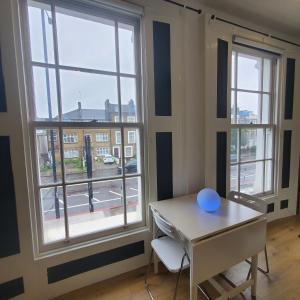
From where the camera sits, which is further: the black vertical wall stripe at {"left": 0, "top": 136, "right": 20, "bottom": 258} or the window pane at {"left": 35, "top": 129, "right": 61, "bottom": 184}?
the window pane at {"left": 35, "top": 129, "right": 61, "bottom": 184}

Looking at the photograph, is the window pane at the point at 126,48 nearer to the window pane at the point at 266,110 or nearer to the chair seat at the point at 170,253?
the chair seat at the point at 170,253

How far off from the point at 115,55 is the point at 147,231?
5.60 ft

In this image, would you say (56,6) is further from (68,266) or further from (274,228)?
(274,228)

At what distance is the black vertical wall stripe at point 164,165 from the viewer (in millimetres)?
1845

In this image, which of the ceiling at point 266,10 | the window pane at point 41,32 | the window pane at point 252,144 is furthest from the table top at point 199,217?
the ceiling at point 266,10

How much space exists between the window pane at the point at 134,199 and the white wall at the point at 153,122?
4.8 inches

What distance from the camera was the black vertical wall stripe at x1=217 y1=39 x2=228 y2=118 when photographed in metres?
2.05

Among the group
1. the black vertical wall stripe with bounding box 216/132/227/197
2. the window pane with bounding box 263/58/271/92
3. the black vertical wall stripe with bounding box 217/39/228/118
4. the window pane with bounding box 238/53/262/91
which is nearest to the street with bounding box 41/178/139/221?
the black vertical wall stripe with bounding box 216/132/227/197

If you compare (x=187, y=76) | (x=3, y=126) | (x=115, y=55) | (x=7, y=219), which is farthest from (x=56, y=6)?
(x=7, y=219)

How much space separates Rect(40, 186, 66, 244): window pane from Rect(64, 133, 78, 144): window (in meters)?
0.39

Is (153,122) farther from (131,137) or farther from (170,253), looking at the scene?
(170,253)

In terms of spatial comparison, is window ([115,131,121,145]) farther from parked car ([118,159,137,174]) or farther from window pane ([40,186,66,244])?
window pane ([40,186,66,244])

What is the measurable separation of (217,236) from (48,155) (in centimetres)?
141

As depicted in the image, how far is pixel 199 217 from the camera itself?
146cm
